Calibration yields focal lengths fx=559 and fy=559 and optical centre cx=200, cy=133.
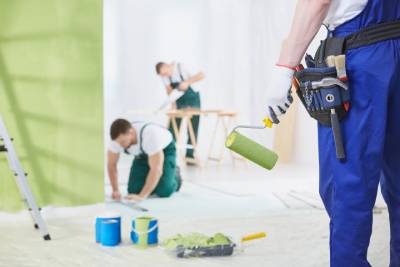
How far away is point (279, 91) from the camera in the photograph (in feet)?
5.22

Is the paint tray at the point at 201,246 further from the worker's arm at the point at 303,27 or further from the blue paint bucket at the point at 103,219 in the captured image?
the worker's arm at the point at 303,27

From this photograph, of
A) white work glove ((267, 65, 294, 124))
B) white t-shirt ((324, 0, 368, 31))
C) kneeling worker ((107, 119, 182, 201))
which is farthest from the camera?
kneeling worker ((107, 119, 182, 201))

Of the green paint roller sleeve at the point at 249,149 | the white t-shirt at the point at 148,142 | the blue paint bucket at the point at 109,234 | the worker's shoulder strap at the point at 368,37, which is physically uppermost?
the worker's shoulder strap at the point at 368,37

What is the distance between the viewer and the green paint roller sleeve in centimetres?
189

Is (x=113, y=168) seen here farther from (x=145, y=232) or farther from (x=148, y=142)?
(x=145, y=232)

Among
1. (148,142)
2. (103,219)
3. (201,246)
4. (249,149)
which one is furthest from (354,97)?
(148,142)

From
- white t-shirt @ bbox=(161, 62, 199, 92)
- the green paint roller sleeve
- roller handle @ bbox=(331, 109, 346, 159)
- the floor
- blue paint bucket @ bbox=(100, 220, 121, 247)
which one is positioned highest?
roller handle @ bbox=(331, 109, 346, 159)

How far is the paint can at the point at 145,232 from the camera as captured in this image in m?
2.78

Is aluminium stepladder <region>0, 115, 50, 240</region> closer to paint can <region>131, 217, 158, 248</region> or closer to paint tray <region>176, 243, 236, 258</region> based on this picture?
paint can <region>131, 217, 158, 248</region>

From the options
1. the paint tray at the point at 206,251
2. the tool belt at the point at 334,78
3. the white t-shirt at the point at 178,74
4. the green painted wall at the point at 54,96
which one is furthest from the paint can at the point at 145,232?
the white t-shirt at the point at 178,74

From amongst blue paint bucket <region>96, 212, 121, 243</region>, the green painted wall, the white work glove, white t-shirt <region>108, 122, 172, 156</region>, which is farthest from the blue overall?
white t-shirt <region>108, 122, 172, 156</region>

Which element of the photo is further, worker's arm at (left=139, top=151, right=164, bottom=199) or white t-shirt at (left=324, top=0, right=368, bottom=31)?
worker's arm at (left=139, top=151, right=164, bottom=199)

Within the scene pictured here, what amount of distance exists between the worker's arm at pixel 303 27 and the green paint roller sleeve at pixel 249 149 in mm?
404

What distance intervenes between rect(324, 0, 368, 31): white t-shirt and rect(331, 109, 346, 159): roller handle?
25cm
